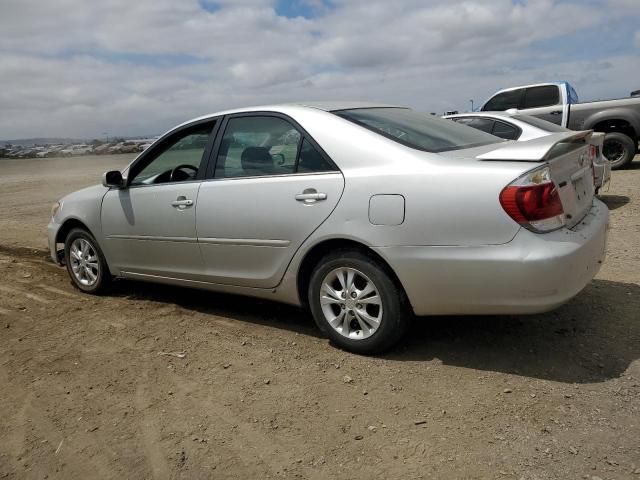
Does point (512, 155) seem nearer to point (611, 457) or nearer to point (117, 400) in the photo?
point (611, 457)

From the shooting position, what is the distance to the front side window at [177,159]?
4586 millimetres

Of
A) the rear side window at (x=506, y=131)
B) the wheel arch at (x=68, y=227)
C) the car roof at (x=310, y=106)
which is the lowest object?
the wheel arch at (x=68, y=227)

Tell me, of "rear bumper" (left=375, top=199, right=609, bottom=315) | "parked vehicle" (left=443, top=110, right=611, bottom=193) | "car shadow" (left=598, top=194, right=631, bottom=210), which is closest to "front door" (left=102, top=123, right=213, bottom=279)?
"rear bumper" (left=375, top=199, right=609, bottom=315)

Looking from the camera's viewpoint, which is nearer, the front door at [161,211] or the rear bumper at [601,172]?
the front door at [161,211]

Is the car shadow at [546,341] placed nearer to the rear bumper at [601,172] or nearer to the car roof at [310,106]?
the car roof at [310,106]

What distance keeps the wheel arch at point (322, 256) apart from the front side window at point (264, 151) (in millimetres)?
481

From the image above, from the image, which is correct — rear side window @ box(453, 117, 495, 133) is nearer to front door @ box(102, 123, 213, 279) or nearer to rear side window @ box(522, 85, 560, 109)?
rear side window @ box(522, 85, 560, 109)

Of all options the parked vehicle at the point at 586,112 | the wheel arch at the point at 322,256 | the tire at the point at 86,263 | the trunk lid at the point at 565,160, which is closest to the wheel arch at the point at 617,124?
the parked vehicle at the point at 586,112

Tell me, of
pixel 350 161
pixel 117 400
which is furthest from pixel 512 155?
pixel 117 400

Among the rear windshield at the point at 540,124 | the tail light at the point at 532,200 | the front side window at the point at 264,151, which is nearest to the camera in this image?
the tail light at the point at 532,200

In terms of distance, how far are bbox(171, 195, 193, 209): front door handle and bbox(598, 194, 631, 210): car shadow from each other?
627cm

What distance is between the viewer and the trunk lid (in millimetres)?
3238

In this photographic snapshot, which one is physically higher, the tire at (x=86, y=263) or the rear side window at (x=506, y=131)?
the rear side window at (x=506, y=131)

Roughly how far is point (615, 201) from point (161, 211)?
22.8 feet
